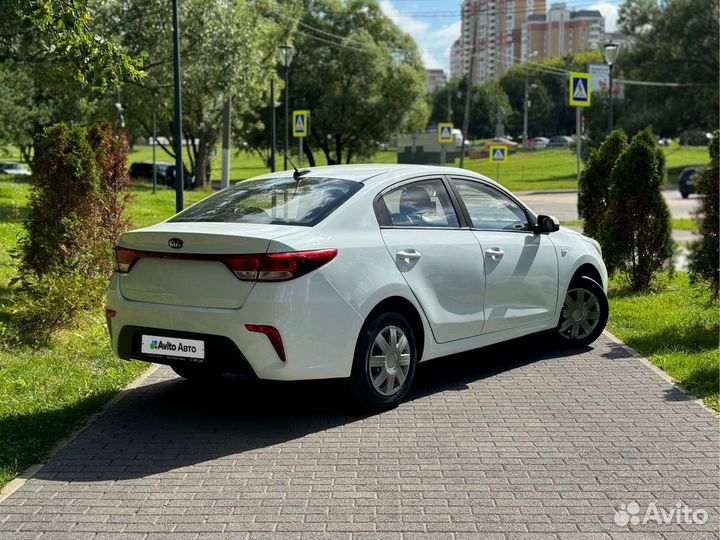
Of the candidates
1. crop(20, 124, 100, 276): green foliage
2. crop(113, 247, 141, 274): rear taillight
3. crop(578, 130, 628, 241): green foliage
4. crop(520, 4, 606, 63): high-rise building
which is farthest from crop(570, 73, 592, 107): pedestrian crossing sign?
crop(520, 4, 606, 63): high-rise building

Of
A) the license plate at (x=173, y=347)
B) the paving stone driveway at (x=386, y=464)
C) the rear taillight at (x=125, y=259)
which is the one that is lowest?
the paving stone driveway at (x=386, y=464)

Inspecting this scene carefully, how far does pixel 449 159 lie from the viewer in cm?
4859

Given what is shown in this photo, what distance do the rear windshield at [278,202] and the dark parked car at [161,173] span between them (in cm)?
4194

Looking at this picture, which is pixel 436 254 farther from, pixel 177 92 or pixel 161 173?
pixel 161 173

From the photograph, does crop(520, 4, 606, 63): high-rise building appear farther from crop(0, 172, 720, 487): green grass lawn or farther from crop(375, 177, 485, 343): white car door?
crop(375, 177, 485, 343): white car door

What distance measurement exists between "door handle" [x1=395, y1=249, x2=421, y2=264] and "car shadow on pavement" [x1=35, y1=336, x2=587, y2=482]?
3.10 ft

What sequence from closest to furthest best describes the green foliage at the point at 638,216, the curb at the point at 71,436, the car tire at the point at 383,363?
the curb at the point at 71,436 → the car tire at the point at 383,363 → the green foliage at the point at 638,216

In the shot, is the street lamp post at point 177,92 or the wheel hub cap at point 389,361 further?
the street lamp post at point 177,92

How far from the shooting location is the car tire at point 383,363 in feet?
19.6

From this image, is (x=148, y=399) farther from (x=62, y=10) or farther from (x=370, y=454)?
(x=62, y=10)

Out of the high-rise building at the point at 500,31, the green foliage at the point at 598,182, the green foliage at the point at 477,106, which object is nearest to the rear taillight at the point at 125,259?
the green foliage at the point at 598,182

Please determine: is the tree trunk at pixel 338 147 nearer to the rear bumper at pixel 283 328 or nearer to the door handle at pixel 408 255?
the door handle at pixel 408 255

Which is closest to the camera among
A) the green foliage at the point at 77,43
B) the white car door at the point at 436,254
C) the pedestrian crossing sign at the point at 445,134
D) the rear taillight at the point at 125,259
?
the rear taillight at the point at 125,259

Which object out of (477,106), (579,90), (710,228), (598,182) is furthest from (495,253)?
(477,106)
